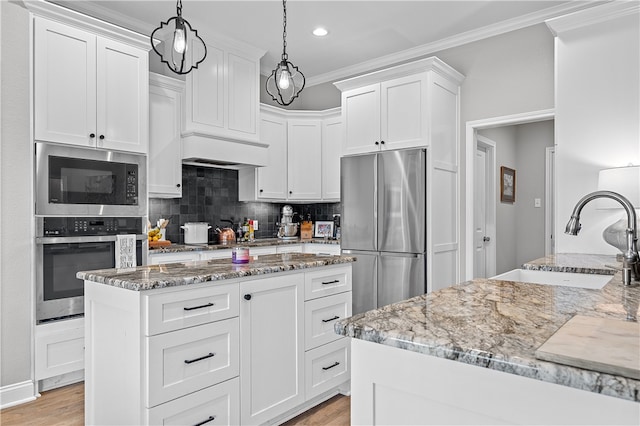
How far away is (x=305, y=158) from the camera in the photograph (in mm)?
5062

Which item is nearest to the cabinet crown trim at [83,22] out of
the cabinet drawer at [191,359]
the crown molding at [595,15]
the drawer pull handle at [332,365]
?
the cabinet drawer at [191,359]

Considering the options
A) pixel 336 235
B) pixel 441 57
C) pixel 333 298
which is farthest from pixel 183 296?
pixel 441 57

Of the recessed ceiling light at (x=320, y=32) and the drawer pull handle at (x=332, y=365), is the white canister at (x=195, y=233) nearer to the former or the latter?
the drawer pull handle at (x=332, y=365)

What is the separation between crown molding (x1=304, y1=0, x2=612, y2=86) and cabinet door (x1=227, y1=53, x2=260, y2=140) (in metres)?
1.15

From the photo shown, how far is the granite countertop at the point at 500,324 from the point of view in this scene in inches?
29.1

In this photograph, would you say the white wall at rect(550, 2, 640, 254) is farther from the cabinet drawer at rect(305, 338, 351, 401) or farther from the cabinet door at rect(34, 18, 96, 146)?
the cabinet door at rect(34, 18, 96, 146)

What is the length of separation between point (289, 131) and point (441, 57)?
1.88 m

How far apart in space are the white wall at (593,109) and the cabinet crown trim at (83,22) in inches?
127

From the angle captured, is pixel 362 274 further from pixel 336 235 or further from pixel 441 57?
pixel 441 57

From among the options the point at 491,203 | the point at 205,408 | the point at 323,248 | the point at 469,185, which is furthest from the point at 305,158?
the point at 205,408

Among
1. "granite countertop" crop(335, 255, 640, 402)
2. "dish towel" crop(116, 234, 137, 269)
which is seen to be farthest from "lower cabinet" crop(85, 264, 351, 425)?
"dish towel" crop(116, 234, 137, 269)

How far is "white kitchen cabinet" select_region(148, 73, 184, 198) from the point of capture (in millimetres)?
3674

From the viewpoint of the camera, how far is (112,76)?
315 centimetres

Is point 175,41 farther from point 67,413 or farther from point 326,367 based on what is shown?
point 67,413
